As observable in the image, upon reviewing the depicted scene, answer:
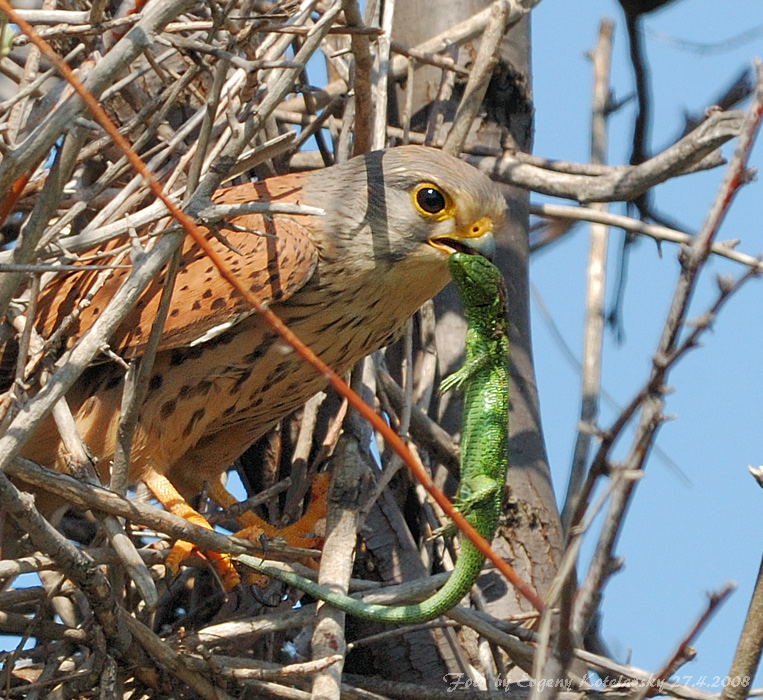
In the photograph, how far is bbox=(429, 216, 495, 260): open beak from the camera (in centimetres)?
352

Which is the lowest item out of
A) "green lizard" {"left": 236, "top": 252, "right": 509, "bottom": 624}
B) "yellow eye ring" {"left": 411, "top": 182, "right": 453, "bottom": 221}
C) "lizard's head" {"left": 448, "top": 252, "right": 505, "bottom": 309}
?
"green lizard" {"left": 236, "top": 252, "right": 509, "bottom": 624}

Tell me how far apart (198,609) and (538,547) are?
3.71ft

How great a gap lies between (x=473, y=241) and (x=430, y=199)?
0.65ft

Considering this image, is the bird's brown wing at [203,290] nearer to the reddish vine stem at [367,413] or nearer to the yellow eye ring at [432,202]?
the yellow eye ring at [432,202]

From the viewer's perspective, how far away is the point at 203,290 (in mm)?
3494

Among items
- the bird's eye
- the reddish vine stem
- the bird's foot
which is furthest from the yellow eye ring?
the reddish vine stem

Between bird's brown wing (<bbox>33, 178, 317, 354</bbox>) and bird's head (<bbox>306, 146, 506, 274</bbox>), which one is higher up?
bird's head (<bbox>306, 146, 506, 274</bbox>)

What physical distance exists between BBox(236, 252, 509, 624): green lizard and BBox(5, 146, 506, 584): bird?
385 millimetres

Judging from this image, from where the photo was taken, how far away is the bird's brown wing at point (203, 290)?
11.2 feet

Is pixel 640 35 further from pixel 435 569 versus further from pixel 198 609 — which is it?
pixel 198 609

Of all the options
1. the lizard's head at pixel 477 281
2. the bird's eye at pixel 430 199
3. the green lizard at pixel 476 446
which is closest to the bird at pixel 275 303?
the bird's eye at pixel 430 199

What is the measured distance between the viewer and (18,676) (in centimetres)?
337

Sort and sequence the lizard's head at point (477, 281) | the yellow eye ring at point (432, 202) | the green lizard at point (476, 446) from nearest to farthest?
the green lizard at point (476, 446) < the lizard's head at point (477, 281) < the yellow eye ring at point (432, 202)

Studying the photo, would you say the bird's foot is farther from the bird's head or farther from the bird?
the bird's head
